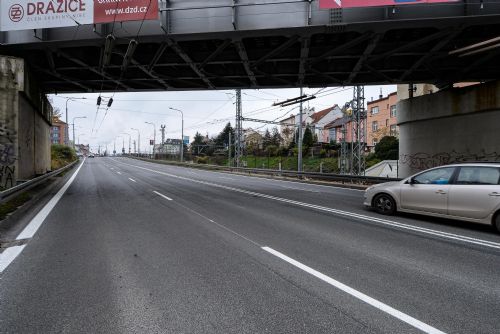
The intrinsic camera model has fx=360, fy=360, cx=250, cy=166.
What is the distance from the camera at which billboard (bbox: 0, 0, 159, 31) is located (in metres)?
11.3

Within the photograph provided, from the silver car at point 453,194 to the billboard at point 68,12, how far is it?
902 centimetres

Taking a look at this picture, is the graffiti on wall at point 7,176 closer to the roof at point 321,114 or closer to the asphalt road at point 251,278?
the asphalt road at point 251,278

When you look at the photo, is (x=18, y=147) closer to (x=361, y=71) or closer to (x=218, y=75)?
(x=218, y=75)

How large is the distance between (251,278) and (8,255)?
3.88 m

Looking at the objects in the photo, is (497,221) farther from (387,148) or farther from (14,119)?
(387,148)

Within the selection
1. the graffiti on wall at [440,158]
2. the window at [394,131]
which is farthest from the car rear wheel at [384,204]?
the window at [394,131]

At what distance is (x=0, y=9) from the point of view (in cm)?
1181

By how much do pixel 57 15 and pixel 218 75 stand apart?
7226 millimetres

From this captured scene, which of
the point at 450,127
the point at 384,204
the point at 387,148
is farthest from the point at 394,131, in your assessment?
the point at 384,204

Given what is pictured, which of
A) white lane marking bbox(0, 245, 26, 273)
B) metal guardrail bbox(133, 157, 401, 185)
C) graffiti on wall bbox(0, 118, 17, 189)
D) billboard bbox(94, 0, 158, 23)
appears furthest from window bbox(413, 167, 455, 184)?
graffiti on wall bbox(0, 118, 17, 189)

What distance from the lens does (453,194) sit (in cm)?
816

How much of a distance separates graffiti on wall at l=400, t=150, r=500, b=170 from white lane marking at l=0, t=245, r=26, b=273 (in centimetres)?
1528

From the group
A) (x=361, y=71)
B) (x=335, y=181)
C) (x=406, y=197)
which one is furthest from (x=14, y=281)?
(x=335, y=181)

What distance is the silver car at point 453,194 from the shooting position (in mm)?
7563
